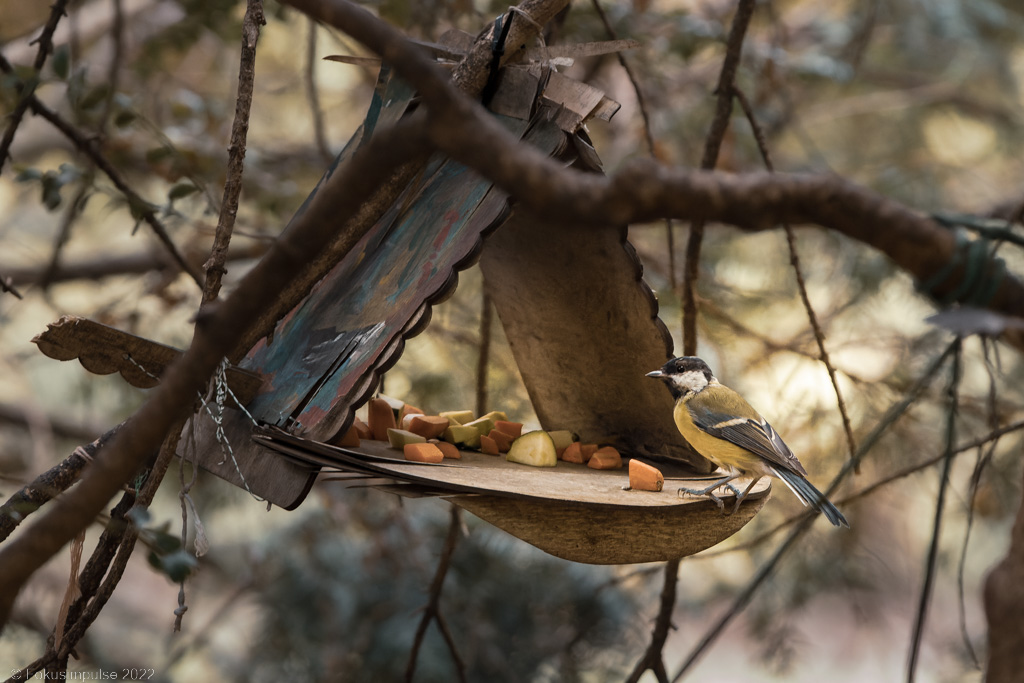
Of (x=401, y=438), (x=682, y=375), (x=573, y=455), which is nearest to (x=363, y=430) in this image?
(x=401, y=438)

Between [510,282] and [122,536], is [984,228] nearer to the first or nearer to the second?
[510,282]

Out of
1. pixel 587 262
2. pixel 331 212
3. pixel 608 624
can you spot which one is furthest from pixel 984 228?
pixel 608 624

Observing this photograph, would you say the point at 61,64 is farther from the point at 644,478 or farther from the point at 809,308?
the point at 809,308

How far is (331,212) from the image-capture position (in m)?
0.91

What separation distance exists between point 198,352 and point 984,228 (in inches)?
34.3

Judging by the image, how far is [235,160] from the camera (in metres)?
1.47

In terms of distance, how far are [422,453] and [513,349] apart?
0.56m

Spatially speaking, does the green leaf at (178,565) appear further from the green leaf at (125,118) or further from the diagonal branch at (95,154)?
the green leaf at (125,118)

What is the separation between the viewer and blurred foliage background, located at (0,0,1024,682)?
3.20 metres

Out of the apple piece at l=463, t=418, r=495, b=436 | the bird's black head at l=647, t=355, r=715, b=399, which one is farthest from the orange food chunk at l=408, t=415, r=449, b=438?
the bird's black head at l=647, t=355, r=715, b=399

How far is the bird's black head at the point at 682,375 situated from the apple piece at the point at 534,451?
0.91 ft

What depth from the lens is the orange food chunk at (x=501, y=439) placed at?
2035 mm

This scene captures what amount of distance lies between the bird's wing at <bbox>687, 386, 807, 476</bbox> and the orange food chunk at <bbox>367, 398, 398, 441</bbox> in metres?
0.68

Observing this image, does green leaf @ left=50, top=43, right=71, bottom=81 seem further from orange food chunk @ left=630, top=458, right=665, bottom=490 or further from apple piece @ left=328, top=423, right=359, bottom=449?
orange food chunk @ left=630, top=458, right=665, bottom=490
